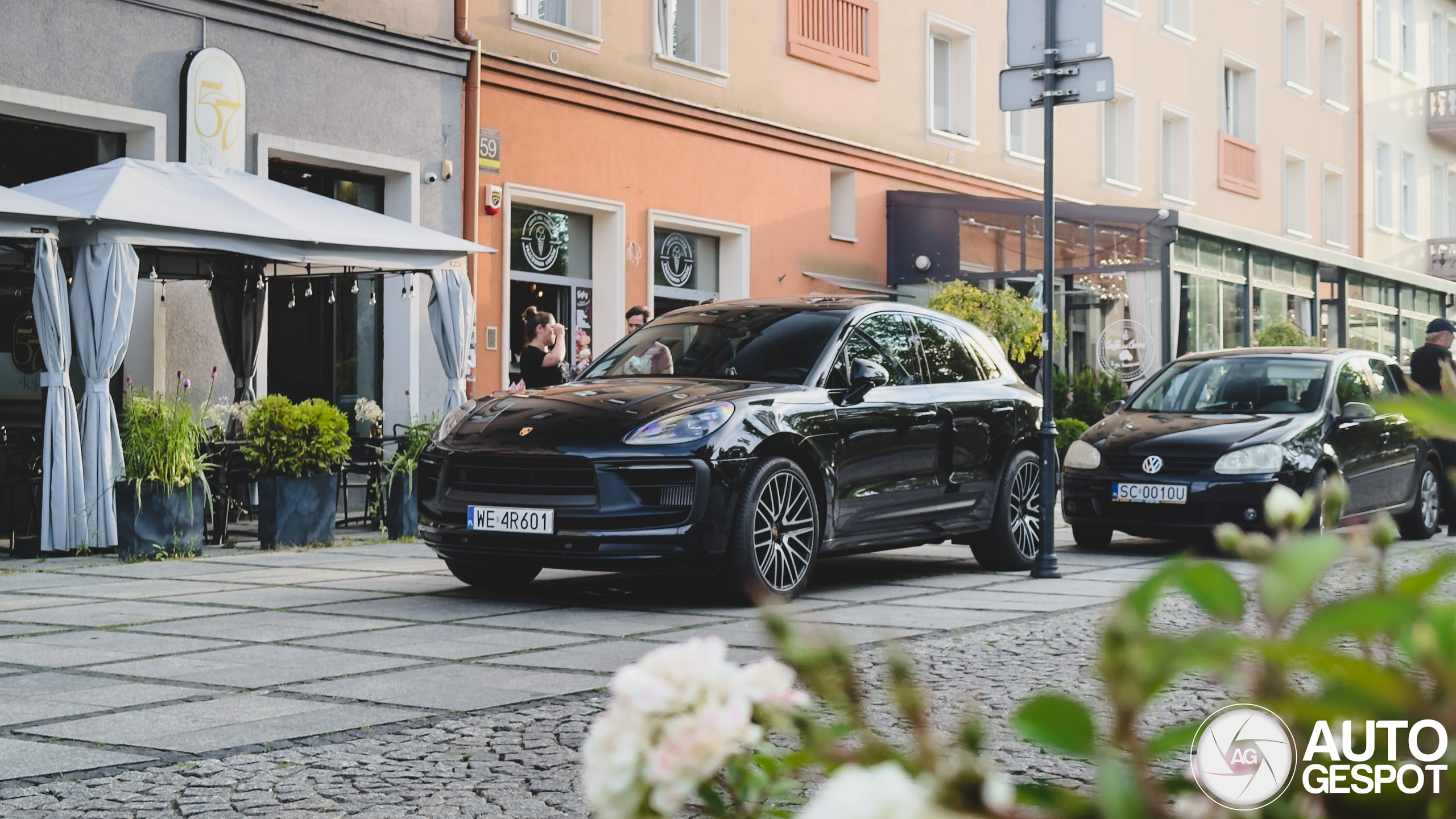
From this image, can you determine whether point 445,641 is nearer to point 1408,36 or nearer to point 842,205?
point 842,205

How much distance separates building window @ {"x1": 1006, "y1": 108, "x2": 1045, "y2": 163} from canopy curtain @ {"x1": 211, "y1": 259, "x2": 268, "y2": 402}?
13859 millimetres

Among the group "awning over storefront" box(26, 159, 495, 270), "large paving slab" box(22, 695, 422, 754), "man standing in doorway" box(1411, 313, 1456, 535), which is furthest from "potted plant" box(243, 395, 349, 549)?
"man standing in doorway" box(1411, 313, 1456, 535)

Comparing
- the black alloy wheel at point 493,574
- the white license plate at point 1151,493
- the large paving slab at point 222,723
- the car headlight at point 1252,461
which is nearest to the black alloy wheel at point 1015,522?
the white license plate at point 1151,493

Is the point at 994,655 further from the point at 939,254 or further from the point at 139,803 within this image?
the point at 939,254

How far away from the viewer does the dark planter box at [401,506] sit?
12297 millimetres

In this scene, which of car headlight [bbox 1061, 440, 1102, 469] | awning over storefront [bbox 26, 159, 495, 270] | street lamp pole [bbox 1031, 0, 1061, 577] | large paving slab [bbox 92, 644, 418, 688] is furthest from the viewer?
car headlight [bbox 1061, 440, 1102, 469]

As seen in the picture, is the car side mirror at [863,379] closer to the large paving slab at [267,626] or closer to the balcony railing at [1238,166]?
the large paving slab at [267,626]

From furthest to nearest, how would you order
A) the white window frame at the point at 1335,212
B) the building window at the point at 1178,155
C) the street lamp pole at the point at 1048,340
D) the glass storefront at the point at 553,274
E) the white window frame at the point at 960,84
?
the white window frame at the point at 1335,212 < the building window at the point at 1178,155 < the white window frame at the point at 960,84 < the glass storefront at the point at 553,274 < the street lamp pole at the point at 1048,340

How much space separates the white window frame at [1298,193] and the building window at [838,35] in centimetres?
1549

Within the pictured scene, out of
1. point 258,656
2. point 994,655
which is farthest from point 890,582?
point 258,656

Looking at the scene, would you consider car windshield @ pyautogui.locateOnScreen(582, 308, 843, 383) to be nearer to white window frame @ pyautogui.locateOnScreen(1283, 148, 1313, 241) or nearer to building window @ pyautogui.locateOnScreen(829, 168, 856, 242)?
building window @ pyautogui.locateOnScreen(829, 168, 856, 242)

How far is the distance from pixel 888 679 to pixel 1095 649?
0.11 metres

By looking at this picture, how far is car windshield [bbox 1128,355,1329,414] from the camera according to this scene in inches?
476

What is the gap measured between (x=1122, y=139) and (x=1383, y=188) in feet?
42.7
